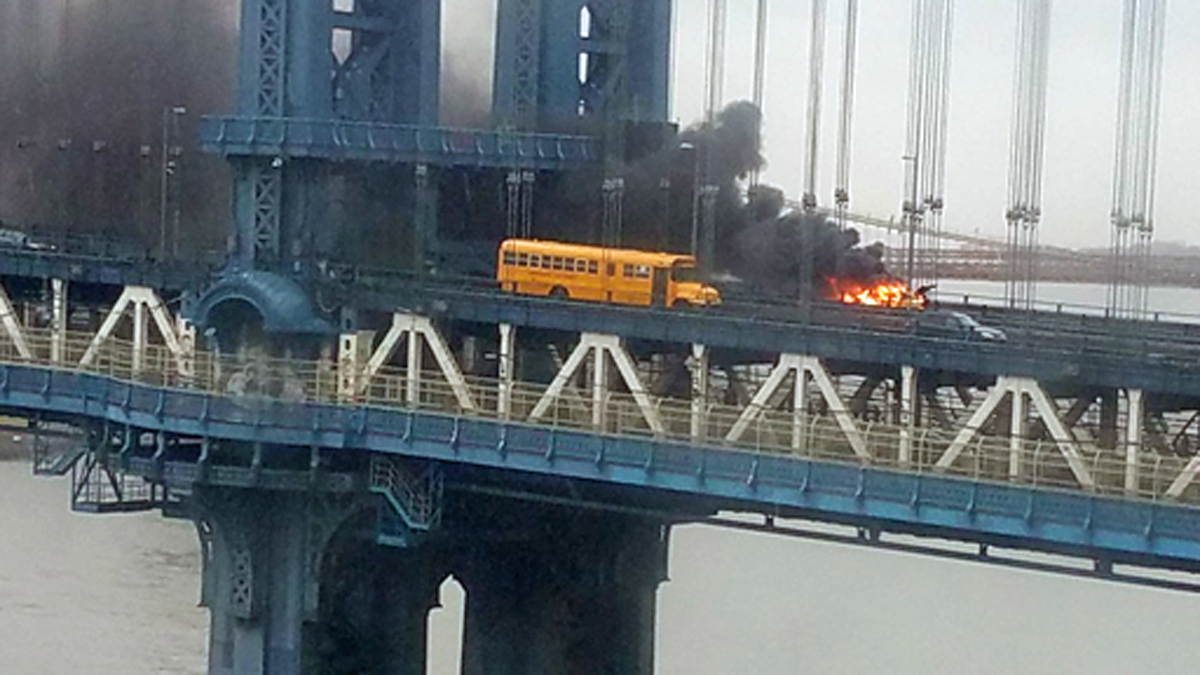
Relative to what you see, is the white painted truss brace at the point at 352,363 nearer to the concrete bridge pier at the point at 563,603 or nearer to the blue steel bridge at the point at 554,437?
the blue steel bridge at the point at 554,437

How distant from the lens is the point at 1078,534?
17.1m

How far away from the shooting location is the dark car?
20062 mm

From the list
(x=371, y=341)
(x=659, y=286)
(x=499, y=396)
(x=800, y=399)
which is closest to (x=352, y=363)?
(x=371, y=341)

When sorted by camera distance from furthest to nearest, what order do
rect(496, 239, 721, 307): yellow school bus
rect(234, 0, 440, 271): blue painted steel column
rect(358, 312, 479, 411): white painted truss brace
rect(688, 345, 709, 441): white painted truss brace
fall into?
rect(496, 239, 721, 307): yellow school bus, rect(234, 0, 440, 271): blue painted steel column, rect(358, 312, 479, 411): white painted truss brace, rect(688, 345, 709, 441): white painted truss brace

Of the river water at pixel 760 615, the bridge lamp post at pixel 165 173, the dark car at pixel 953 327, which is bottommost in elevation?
the river water at pixel 760 615

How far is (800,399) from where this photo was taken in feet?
63.4

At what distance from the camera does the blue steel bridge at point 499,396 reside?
1839 cm

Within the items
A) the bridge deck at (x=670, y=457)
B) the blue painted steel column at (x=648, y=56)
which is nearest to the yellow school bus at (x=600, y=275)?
the bridge deck at (x=670, y=457)

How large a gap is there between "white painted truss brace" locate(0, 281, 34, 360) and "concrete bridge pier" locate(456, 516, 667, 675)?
486 centimetres

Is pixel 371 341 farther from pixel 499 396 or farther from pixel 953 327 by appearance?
pixel 953 327

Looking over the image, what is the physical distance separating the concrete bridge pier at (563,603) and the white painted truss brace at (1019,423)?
654 cm

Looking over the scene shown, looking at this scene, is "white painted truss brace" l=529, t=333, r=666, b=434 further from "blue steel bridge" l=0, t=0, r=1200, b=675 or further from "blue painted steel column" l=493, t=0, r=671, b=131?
"blue painted steel column" l=493, t=0, r=671, b=131

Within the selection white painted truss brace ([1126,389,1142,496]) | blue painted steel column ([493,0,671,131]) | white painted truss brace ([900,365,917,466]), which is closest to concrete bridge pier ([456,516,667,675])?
blue painted steel column ([493,0,671,131])

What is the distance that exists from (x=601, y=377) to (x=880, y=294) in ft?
17.5
